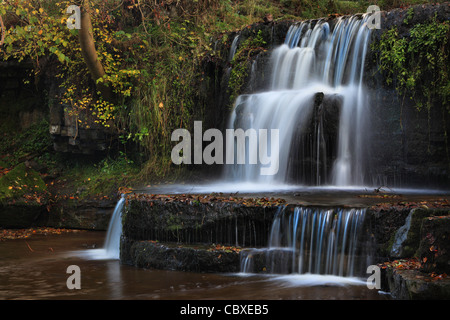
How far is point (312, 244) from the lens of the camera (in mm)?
6668

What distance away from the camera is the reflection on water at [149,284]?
5.83 m

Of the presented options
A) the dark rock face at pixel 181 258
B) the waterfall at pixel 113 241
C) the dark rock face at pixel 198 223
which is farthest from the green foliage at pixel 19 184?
the dark rock face at pixel 181 258

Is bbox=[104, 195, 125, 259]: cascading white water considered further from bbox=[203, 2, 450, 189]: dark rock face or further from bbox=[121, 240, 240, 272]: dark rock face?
bbox=[203, 2, 450, 189]: dark rock face

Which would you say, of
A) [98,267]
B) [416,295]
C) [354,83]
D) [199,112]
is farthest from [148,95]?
[416,295]

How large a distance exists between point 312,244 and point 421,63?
4.63 m

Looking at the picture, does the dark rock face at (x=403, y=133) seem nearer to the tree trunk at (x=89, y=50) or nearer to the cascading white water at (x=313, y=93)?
the cascading white water at (x=313, y=93)

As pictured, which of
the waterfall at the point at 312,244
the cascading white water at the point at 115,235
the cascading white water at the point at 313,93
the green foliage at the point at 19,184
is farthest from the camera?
the green foliage at the point at 19,184

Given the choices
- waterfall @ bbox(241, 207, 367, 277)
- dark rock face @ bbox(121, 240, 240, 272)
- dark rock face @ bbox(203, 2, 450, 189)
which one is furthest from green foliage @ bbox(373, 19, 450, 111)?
dark rock face @ bbox(121, 240, 240, 272)

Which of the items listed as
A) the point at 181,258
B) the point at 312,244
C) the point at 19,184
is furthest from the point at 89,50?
the point at 312,244

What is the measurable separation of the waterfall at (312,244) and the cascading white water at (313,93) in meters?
2.82

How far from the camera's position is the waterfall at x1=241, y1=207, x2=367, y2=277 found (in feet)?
21.2

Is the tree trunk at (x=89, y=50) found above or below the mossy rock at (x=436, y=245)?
above

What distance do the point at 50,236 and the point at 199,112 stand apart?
14.1 feet

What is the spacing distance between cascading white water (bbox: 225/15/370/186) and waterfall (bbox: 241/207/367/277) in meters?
2.82
